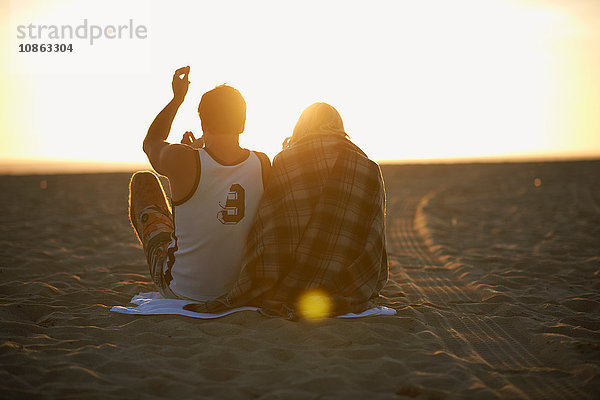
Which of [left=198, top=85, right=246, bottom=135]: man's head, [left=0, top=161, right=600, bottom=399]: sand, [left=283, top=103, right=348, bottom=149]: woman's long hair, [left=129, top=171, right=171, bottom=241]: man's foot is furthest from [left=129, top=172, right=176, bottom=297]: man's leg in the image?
[left=283, top=103, right=348, bottom=149]: woman's long hair

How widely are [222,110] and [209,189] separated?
56cm

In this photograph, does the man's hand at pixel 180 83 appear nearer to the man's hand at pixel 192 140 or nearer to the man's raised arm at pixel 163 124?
the man's raised arm at pixel 163 124

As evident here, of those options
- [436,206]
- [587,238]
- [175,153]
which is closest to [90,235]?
[175,153]

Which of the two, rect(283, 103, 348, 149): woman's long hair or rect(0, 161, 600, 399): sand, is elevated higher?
rect(283, 103, 348, 149): woman's long hair

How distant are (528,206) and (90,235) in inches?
438

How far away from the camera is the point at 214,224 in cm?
368

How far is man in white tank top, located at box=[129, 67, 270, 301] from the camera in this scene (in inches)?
141

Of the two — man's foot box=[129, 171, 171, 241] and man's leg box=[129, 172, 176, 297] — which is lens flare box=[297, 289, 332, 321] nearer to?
man's leg box=[129, 172, 176, 297]

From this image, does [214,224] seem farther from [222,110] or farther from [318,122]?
[318,122]

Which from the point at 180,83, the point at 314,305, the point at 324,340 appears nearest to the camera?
the point at 324,340

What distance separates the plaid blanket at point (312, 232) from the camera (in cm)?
381

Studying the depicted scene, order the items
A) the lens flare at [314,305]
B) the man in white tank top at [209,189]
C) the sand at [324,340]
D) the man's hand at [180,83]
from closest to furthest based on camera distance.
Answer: the sand at [324,340], the man in white tank top at [209,189], the man's hand at [180,83], the lens flare at [314,305]

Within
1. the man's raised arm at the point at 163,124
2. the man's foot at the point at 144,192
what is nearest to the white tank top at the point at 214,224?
the man's raised arm at the point at 163,124

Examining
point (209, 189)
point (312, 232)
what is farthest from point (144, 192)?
point (312, 232)
